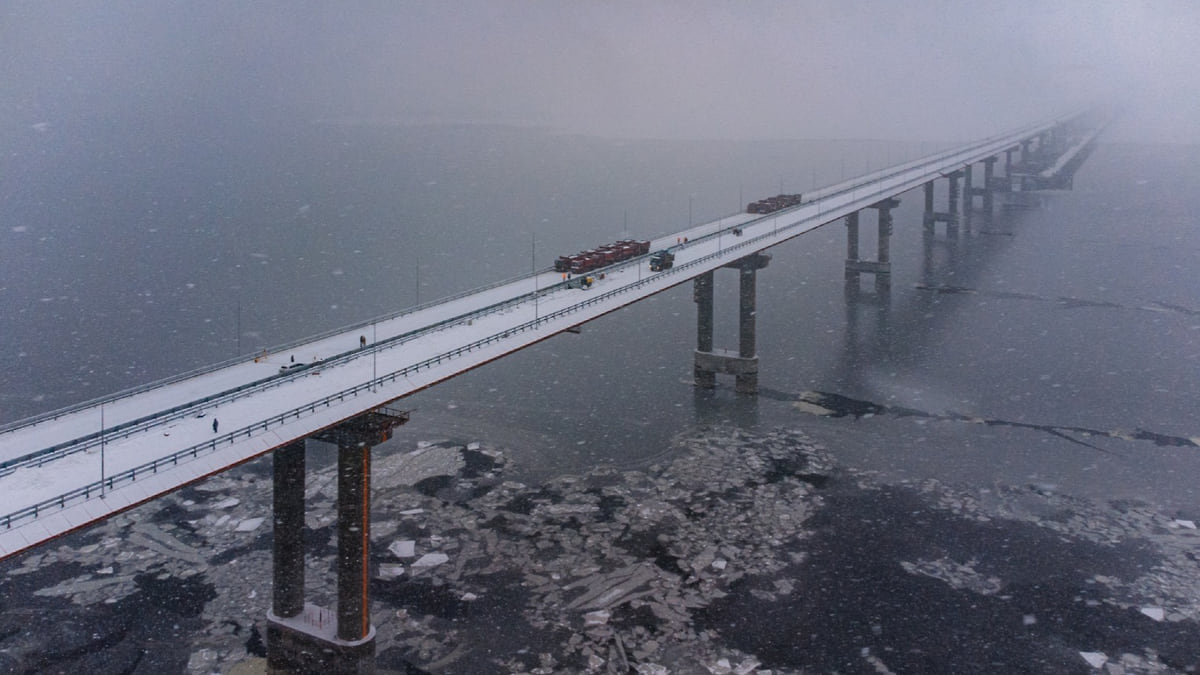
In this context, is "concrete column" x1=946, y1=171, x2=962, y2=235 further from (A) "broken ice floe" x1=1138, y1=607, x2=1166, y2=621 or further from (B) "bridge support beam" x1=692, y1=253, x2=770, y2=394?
(A) "broken ice floe" x1=1138, y1=607, x2=1166, y2=621

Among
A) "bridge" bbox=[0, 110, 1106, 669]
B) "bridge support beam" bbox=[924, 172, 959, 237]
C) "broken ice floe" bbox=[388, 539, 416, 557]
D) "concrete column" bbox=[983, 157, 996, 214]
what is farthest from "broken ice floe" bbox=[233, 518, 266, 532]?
"concrete column" bbox=[983, 157, 996, 214]

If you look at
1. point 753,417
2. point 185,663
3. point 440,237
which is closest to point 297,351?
point 185,663

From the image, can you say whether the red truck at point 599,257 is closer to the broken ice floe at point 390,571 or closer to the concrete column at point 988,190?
the broken ice floe at point 390,571

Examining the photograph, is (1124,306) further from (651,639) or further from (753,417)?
(651,639)

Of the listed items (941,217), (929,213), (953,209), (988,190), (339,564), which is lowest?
(339,564)

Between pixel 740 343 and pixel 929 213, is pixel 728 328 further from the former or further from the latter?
pixel 929 213

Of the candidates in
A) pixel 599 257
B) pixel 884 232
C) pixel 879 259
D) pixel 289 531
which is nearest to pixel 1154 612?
→ pixel 289 531
